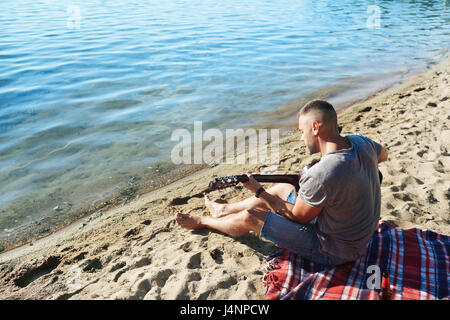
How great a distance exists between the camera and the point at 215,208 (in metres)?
4.41

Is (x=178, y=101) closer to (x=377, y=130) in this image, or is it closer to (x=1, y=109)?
(x=1, y=109)

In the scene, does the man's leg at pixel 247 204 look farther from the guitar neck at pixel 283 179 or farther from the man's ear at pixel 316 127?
the man's ear at pixel 316 127

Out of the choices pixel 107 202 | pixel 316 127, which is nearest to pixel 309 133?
pixel 316 127

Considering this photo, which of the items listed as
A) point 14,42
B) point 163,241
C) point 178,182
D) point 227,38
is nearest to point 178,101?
point 178,182

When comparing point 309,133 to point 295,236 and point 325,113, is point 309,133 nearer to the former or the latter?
point 325,113

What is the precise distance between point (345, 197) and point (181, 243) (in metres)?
1.86

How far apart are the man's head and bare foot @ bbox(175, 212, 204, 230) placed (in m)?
1.66

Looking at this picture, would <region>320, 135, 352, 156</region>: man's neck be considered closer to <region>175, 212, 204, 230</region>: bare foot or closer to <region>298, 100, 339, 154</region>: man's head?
<region>298, 100, 339, 154</region>: man's head

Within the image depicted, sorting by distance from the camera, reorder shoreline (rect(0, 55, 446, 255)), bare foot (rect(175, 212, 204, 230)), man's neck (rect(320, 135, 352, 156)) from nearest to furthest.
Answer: man's neck (rect(320, 135, 352, 156))
bare foot (rect(175, 212, 204, 230))
shoreline (rect(0, 55, 446, 255))

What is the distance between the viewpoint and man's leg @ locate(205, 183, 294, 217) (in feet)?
12.9

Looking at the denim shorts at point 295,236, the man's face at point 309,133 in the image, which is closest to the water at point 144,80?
the denim shorts at point 295,236

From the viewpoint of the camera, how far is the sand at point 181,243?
3.24m

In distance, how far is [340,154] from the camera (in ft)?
9.16

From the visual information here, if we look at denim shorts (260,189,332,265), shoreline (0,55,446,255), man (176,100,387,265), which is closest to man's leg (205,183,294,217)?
man (176,100,387,265)
